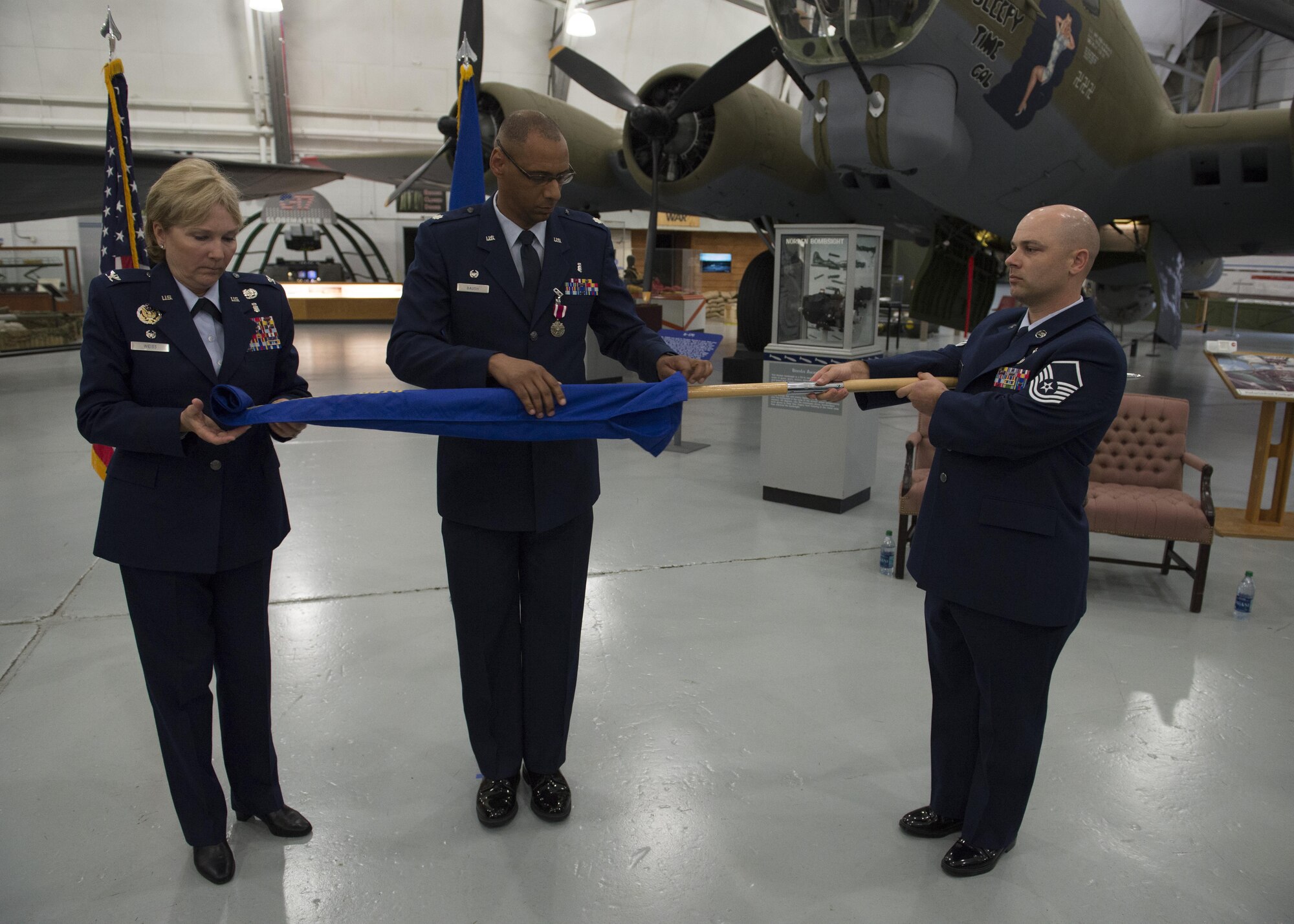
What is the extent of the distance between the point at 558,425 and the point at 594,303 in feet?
1.80

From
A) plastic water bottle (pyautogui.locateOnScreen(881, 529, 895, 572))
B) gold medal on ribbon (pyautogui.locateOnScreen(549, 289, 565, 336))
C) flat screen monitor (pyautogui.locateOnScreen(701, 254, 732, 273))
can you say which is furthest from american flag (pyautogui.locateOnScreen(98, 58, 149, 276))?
flat screen monitor (pyautogui.locateOnScreen(701, 254, 732, 273))

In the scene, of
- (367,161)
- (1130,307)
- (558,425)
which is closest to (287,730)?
(558,425)

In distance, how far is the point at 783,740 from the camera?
114 inches

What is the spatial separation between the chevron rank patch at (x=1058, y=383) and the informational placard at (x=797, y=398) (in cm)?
350

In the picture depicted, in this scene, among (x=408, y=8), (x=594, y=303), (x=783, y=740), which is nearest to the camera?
(x=594, y=303)

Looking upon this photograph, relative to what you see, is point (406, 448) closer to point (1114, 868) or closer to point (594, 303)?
point (594, 303)

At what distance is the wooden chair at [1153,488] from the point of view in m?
4.08

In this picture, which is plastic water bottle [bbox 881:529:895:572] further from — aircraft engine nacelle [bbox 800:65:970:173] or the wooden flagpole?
aircraft engine nacelle [bbox 800:65:970:173]

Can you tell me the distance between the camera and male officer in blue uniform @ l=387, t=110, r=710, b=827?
2.03 meters

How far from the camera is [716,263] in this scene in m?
26.6

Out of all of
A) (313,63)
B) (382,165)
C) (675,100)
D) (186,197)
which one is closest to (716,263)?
(313,63)

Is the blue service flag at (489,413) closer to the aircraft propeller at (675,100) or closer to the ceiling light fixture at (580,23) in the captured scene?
the aircraft propeller at (675,100)

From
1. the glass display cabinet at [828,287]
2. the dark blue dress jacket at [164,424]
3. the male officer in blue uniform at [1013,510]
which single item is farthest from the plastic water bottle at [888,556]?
the dark blue dress jacket at [164,424]

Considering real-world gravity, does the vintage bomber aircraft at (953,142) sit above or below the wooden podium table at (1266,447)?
above
